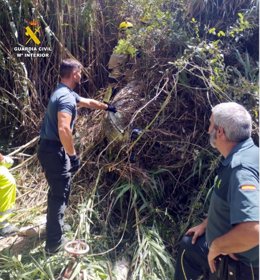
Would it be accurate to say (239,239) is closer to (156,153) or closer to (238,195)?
(238,195)

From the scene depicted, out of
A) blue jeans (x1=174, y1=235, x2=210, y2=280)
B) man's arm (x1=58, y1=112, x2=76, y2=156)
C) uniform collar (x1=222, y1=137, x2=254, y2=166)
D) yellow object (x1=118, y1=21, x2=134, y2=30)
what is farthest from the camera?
yellow object (x1=118, y1=21, x2=134, y2=30)

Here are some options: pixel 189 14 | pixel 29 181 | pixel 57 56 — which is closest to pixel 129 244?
pixel 29 181

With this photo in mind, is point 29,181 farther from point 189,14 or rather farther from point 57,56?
point 189,14

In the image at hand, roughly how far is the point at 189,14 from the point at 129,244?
8.15ft

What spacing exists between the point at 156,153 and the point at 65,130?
3.76 ft

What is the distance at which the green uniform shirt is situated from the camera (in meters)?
1.81

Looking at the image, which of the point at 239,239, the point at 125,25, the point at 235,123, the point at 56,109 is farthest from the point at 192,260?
the point at 125,25

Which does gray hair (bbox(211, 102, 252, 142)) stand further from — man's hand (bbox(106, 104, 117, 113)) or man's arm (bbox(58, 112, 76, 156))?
man's hand (bbox(106, 104, 117, 113))

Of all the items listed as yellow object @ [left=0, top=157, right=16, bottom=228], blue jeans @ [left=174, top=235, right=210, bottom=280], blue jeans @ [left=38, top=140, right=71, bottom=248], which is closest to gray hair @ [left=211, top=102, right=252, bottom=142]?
blue jeans @ [left=174, top=235, right=210, bottom=280]

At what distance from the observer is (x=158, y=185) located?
363cm

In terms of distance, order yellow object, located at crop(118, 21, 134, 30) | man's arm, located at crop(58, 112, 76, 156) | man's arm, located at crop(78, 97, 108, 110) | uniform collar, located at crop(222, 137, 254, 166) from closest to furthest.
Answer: uniform collar, located at crop(222, 137, 254, 166), man's arm, located at crop(58, 112, 76, 156), man's arm, located at crop(78, 97, 108, 110), yellow object, located at crop(118, 21, 134, 30)

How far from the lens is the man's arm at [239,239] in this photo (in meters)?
1.79

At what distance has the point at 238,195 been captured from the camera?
1842 mm

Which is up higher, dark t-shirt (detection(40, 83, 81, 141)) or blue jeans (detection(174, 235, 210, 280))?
dark t-shirt (detection(40, 83, 81, 141))
